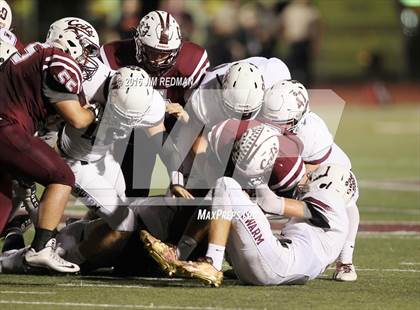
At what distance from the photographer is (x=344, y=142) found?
16.1m

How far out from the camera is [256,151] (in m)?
6.55

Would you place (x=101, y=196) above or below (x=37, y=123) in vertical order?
below

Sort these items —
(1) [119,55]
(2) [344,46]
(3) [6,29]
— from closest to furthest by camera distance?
(1) [119,55] → (3) [6,29] → (2) [344,46]

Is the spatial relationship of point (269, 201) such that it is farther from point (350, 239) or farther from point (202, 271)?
point (350, 239)

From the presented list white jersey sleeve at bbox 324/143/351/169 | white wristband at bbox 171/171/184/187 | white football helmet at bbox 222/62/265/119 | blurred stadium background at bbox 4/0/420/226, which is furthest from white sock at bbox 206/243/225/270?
blurred stadium background at bbox 4/0/420/226

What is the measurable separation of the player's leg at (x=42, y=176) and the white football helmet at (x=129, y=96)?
0.48m

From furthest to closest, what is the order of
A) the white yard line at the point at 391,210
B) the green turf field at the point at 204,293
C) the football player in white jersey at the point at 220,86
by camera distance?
1. the white yard line at the point at 391,210
2. the football player in white jersey at the point at 220,86
3. the green turf field at the point at 204,293

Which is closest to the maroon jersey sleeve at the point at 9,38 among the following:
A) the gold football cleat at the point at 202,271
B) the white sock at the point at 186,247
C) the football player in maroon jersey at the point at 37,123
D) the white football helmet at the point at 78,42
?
the white football helmet at the point at 78,42

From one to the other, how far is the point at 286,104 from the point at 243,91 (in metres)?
0.27

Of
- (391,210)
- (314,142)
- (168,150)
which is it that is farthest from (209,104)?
(391,210)

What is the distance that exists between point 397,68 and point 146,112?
1801 cm

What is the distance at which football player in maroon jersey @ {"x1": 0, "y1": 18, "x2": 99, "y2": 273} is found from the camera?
21.8 ft

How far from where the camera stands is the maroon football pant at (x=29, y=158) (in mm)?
6637

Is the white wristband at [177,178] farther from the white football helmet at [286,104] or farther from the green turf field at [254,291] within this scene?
the white football helmet at [286,104]
